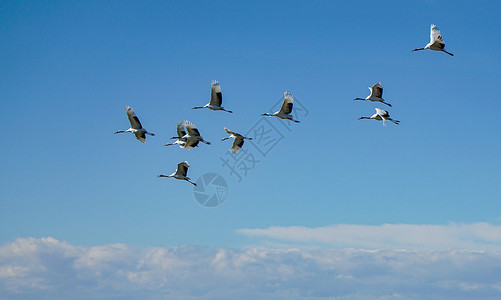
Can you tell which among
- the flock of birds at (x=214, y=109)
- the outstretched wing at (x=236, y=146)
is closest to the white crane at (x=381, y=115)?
the flock of birds at (x=214, y=109)

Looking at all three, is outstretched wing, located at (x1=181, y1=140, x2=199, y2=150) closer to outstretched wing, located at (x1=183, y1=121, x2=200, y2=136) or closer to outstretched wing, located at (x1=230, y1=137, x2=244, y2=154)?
outstretched wing, located at (x1=183, y1=121, x2=200, y2=136)

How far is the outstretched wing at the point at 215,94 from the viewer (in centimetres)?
9812

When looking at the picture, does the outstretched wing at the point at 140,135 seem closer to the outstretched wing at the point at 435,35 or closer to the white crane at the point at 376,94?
the white crane at the point at 376,94

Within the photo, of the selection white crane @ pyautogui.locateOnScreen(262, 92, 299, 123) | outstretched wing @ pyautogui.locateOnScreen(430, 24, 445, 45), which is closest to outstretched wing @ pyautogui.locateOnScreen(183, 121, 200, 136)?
white crane @ pyautogui.locateOnScreen(262, 92, 299, 123)

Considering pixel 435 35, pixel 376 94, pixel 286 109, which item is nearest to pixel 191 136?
pixel 286 109

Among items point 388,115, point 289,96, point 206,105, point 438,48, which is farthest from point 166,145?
point 438,48

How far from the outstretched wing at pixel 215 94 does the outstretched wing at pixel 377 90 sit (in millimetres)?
19177

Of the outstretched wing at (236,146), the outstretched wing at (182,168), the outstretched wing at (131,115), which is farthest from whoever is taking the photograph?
the outstretched wing at (236,146)

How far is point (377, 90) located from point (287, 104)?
37.2 ft

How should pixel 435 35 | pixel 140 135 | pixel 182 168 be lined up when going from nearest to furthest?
pixel 435 35 → pixel 182 168 → pixel 140 135

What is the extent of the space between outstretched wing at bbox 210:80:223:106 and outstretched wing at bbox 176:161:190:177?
859 centimetres

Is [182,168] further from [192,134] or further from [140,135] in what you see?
[140,135]

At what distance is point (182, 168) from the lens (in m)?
102

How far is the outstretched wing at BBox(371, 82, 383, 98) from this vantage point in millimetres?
96181
